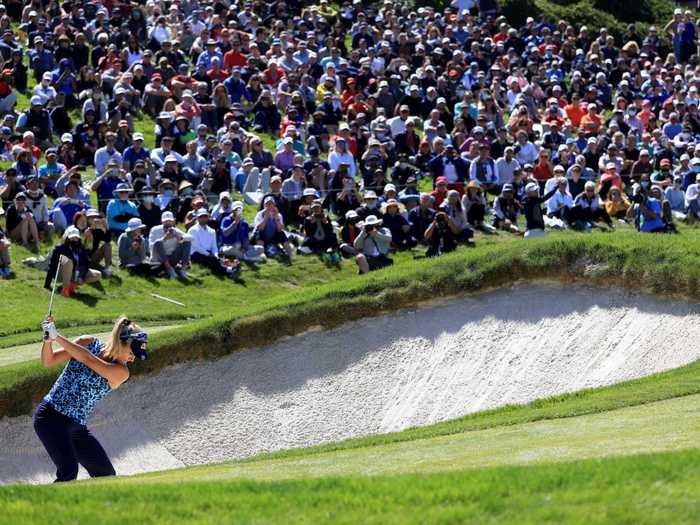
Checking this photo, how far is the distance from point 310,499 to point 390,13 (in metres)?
31.6

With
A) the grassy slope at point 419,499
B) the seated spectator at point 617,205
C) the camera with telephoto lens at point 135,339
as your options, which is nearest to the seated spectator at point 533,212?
the seated spectator at point 617,205

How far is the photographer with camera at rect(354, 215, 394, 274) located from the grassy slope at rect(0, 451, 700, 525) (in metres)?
16.0

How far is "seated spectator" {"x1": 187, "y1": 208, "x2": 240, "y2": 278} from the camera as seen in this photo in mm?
24344

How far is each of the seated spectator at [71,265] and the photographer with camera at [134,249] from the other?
35.5 inches

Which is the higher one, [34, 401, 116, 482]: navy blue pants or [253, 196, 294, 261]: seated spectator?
[34, 401, 116, 482]: navy blue pants

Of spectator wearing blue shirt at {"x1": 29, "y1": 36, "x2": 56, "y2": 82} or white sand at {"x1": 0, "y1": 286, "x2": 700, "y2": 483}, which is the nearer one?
white sand at {"x1": 0, "y1": 286, "x2": 700, "y2": 483}

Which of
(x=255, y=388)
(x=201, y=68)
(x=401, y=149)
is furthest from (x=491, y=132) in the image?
(x=255, y=388)

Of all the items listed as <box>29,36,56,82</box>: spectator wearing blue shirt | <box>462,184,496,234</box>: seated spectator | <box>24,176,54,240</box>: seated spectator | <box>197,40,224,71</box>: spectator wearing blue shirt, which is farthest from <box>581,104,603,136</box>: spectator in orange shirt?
<box>24,176,54,240</box>: seated spectator

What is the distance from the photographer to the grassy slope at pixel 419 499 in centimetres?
800

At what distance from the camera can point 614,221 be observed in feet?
94.5

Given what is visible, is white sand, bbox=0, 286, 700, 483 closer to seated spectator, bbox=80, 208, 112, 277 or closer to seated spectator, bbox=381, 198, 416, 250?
seated spectator, bbox=80, 208, 112, 277

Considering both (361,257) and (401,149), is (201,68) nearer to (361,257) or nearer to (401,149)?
(401,149)

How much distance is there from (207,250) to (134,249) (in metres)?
1.55

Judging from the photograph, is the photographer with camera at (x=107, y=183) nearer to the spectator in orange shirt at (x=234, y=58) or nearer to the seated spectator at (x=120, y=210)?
the seated spectator at (x=120, y=210)
